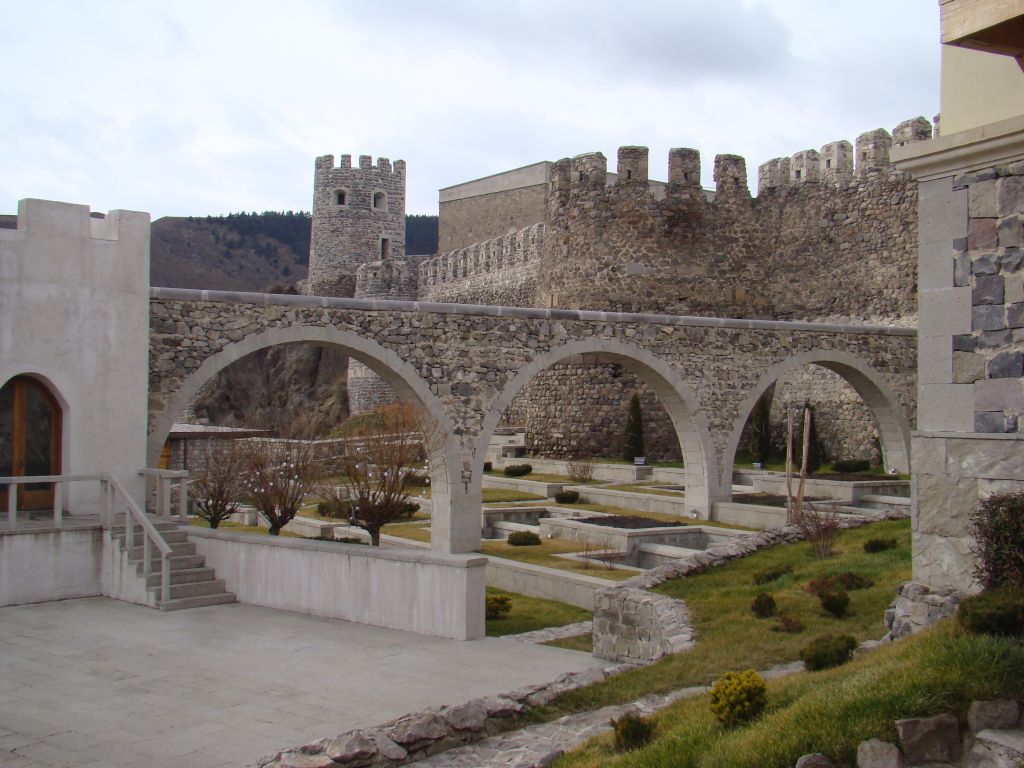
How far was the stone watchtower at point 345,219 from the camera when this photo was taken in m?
39.2

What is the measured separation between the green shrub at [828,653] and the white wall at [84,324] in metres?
8.08

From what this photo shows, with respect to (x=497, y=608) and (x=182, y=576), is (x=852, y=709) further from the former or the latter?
(x=182, y=576)

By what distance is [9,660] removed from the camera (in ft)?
25.2

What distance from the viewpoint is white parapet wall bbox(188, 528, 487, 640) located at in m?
8.73

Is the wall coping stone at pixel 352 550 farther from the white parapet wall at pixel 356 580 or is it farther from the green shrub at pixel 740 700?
the green shrub at pixel 740 700

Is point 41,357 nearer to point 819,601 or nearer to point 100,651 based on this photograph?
point 100,651

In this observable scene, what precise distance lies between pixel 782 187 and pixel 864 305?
368 centimetres

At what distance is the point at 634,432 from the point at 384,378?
8979mm

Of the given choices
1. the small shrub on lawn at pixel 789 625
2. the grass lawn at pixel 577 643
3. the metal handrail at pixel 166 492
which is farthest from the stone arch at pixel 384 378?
the small shrub on lawn at pixel 789 625

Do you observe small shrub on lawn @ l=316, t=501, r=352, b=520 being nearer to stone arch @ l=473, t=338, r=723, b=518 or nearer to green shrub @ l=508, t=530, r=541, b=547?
green shrub @ l=508, t=530, r=541, b=547

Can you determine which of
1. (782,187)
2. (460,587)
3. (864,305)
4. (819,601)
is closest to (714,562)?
(819,601)

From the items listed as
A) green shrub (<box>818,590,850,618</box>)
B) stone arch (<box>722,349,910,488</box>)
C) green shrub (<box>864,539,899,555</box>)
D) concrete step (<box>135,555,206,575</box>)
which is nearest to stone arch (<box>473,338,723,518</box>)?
stone arch (<box>722,349,910,488</box>)

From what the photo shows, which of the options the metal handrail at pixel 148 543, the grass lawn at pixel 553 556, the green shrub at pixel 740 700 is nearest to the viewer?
the green shrub at pixel 740 700

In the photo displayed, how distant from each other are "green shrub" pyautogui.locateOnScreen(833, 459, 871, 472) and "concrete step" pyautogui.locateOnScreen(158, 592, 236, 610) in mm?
14702
